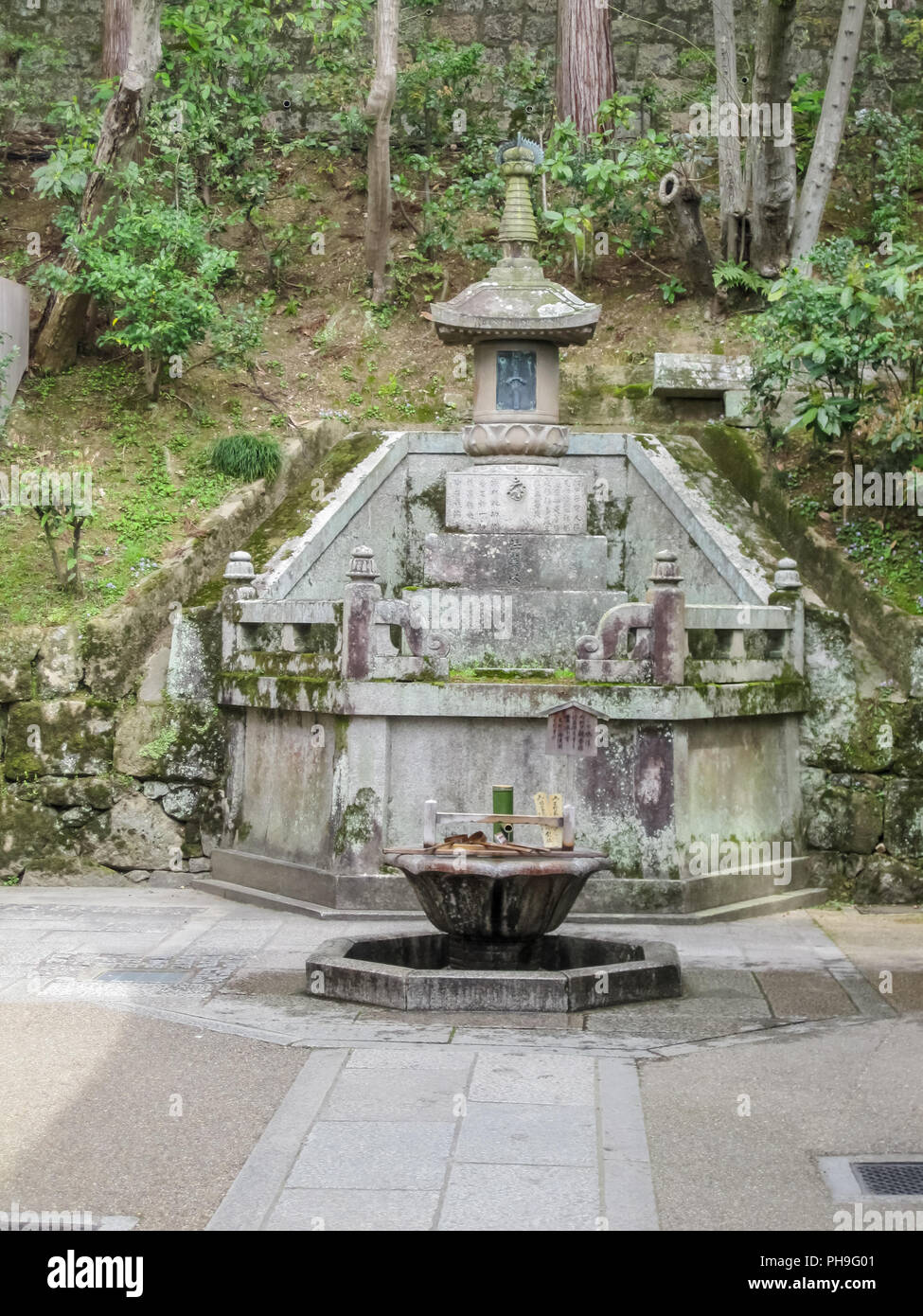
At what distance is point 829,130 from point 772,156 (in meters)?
0.66

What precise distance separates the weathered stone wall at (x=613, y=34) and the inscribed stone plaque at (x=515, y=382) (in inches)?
352

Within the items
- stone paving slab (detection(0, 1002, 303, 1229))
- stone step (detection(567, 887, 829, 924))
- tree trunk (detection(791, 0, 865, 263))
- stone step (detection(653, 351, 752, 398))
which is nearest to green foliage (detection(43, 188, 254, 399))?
stone step (detection(653, 351, 752, 398))

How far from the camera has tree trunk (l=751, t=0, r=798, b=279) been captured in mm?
15820

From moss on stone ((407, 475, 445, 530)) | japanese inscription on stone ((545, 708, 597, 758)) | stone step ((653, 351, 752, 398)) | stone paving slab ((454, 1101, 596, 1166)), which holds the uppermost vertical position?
stone step ((653, 351, 752, 398))

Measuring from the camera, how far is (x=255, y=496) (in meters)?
14.3

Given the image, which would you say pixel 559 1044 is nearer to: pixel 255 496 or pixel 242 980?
pixel 242 980

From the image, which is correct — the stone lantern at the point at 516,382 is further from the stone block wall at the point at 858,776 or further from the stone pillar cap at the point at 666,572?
the stone block wall at the point at 858,776

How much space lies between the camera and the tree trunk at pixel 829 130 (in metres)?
15.9

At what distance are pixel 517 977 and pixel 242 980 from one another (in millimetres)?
1675

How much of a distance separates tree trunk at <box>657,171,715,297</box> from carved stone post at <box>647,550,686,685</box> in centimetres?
739

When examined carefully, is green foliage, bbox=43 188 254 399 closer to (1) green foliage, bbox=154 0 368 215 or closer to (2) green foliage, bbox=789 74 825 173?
(1) green foliage, bbox=154 0 368 215

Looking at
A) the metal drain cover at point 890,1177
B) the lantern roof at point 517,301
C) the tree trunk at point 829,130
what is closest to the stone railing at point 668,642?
the lantern roof at point 517,301

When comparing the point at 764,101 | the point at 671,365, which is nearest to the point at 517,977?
the point at 671,365

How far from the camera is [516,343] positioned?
13023mm
